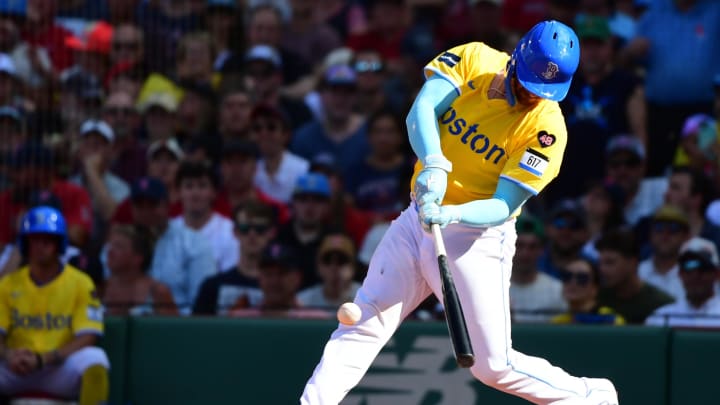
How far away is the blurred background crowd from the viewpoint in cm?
786

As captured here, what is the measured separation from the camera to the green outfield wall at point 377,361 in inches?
279

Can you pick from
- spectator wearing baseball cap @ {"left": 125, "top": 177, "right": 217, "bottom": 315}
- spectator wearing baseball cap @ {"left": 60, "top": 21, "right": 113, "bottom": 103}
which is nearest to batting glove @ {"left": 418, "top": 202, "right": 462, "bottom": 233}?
spectator wearing baseball cap @ {"left": 125, "top": 177, "right": 217, "bottom": 315}

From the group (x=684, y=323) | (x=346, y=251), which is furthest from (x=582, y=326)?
(x=346, y=251)

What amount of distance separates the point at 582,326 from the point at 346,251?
5.39 ft

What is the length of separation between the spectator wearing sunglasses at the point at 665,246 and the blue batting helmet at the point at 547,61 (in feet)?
9.94

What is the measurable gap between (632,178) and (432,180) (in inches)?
155

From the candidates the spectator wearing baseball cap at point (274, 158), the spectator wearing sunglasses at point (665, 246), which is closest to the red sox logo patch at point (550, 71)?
the spectator wearing sunglasses at point (665, 246)

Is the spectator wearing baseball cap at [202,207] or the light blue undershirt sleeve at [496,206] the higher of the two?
the light blue undershirt sleeve at [496,206]

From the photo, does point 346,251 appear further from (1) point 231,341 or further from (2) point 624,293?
(2) point 624,293

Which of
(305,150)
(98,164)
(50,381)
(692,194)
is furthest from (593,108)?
(50,381)

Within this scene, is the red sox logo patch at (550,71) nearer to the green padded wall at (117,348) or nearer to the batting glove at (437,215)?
the batting glove at (437,215)

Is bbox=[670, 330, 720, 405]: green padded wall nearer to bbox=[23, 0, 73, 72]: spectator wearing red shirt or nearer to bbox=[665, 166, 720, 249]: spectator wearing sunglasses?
bbox=[665, 166, 720, 249]: spectator wearing sunglasses

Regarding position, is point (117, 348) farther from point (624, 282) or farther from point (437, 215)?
point (437, 215)

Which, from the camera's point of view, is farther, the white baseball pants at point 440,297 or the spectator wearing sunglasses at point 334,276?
the spectator wearing sunglasses at point 334,276
